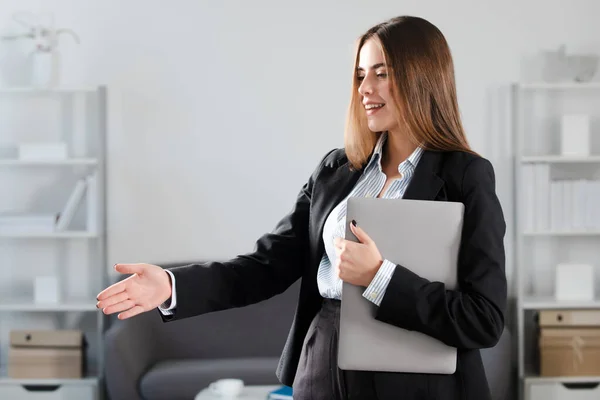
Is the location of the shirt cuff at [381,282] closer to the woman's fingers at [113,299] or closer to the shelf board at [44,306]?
the woman's fingers at [113,299]

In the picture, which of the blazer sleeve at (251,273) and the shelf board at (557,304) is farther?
the shelf board at (557,304)

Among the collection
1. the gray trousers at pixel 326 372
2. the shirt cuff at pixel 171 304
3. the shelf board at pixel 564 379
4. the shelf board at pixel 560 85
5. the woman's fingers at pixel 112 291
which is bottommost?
the shelf board at pixel 564 379

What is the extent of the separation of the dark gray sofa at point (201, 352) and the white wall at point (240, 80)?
500 millimetres

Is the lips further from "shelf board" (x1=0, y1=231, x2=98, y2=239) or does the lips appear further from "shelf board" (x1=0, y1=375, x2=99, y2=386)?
"shelf board" (x1=0, y1=375, x2=99, y2=386)

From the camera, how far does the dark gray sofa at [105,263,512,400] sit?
3.94 m

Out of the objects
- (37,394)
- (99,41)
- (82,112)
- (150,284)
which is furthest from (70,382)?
(150,284)

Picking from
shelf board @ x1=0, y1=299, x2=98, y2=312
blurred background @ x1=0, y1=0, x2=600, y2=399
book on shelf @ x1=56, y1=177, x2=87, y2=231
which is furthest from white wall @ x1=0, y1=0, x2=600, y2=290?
shelf board @ x1=0, y1=299, x2=98, y2=312

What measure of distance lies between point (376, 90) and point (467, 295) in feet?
1.43

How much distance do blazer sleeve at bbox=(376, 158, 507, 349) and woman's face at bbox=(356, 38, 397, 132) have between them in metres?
0.24

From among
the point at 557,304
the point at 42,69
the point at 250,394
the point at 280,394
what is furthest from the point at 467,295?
the point at 42,69

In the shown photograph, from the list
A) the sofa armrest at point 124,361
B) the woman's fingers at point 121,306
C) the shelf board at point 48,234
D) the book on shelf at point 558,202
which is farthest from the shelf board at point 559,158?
the woman's fingers at point 121,306

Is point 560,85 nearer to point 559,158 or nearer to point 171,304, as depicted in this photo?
point 559,158

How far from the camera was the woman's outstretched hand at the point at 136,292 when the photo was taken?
1634mm

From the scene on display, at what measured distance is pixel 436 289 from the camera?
155cm
